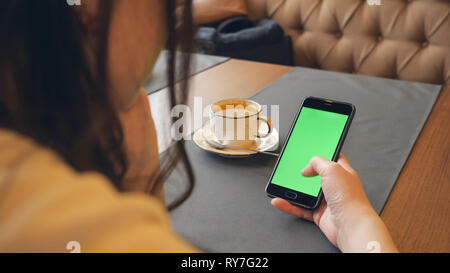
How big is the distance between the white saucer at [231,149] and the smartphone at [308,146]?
0.29 ft

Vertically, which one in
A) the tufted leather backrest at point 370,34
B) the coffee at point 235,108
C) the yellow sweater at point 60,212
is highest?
the yellow sweater at point 60,212

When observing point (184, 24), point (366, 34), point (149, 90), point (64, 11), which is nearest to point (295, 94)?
point (149, 90)

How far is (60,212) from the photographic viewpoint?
0.19 metres

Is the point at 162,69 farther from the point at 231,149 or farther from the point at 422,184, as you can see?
the point at 422,184

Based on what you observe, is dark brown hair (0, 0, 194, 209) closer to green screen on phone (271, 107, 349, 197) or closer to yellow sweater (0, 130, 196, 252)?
yellow sweater (0, 130, 196, 252)

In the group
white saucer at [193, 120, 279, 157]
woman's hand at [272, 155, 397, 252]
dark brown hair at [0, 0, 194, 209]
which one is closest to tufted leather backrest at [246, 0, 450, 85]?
white saucer at [193, 120, 279, 157]

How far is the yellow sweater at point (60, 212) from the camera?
18 cm

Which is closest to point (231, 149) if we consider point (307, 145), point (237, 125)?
point (237, 125)

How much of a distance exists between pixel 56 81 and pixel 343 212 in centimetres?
→ 37

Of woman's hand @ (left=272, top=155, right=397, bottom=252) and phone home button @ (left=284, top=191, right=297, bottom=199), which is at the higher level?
woman's hand @ (left=272, top=155, right=397, bottom=252)

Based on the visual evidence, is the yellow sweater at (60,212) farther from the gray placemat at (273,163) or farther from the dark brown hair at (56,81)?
the gray placemat at (273,163)

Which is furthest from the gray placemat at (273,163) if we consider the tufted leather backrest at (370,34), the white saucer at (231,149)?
the tufted leather backrest at (370,34)

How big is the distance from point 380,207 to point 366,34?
1372 mm

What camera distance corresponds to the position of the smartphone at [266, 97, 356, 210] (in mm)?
551
